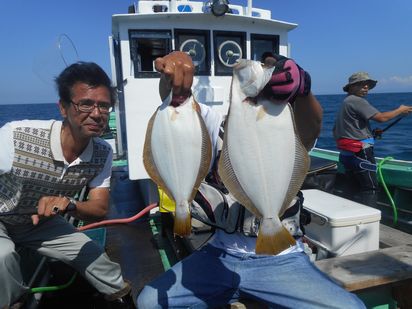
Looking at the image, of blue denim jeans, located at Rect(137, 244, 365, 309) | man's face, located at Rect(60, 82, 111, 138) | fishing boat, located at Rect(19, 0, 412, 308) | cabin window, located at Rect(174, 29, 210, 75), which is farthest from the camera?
cabin window, located at Rect(174, 29, 210, 75)

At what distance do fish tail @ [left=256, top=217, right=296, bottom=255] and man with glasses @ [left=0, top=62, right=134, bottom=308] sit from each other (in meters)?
1.63

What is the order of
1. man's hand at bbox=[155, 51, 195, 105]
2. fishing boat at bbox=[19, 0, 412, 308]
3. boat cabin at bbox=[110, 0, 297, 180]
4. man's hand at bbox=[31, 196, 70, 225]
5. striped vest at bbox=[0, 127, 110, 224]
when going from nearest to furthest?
man's hand at bbox=[155, 51, 195, 105]
man's hand at bbox=[31, 196, 70, 225]
striped vest at bbox=[0, 127, 110, 224]
fishing boat at bbox=[19, 0, 412, 308]
boat cabin at bbox=[110, 0, 297, 180]

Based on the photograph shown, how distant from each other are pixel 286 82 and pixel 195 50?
16.2 ft

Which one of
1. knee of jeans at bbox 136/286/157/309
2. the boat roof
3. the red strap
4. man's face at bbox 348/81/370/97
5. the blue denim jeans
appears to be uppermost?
the boat roof

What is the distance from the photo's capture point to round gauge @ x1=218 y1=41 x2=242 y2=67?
258 inches

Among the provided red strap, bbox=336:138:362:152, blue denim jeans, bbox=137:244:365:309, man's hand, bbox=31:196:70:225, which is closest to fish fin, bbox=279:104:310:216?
blue denim jeans, bbox=137:244:365:309

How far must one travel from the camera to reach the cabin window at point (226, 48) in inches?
256

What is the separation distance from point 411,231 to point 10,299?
5.27 m

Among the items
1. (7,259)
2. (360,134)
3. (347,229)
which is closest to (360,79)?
(360,134)

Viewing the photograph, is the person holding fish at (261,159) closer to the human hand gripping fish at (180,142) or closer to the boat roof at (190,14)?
the human hand gripping fish at (180,142)

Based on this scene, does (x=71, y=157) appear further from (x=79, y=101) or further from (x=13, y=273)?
(x=13, y=273)

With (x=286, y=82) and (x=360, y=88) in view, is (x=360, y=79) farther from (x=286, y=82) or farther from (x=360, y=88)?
(x=286, y=82)

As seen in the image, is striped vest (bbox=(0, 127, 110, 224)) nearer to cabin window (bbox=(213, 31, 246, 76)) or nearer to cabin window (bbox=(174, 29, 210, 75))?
cabin window (bbox=(174, 29, 210, 75))

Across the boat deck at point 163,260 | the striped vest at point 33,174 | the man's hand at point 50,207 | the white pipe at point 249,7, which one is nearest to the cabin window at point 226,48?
the white pipe at point 249,7
